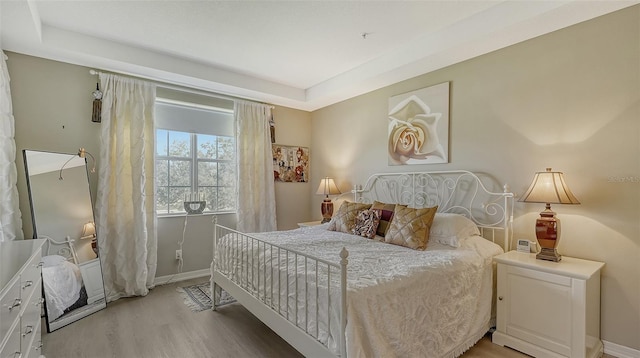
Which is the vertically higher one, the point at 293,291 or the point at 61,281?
the point at 293,291

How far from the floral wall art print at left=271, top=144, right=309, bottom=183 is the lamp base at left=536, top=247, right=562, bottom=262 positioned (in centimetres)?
347

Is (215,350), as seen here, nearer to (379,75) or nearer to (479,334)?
(479,334)

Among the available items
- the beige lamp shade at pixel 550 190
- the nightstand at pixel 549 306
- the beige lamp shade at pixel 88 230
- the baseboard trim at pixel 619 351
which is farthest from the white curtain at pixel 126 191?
the baseboard trim at pixel 619 351

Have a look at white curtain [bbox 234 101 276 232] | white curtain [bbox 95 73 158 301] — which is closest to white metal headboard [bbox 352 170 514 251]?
white curtain [bbox 234 101 276 232]

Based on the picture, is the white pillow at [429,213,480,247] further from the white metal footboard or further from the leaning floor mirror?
the leaning floor mirror

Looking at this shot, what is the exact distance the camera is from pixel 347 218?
3.40m

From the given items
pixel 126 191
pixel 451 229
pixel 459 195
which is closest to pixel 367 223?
pixel 451 229

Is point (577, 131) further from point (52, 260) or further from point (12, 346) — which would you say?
point (52, 260)

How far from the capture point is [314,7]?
249cm

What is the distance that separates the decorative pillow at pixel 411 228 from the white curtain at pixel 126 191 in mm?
2766

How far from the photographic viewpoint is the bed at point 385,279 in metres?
1.59

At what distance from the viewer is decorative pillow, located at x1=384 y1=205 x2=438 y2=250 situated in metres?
2.62

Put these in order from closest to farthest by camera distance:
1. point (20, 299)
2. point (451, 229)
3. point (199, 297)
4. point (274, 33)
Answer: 1. point (20, 299)
2. point (451, 229)
3. point (274, 33)
4. point (199, 297)

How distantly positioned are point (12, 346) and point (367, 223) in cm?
260
